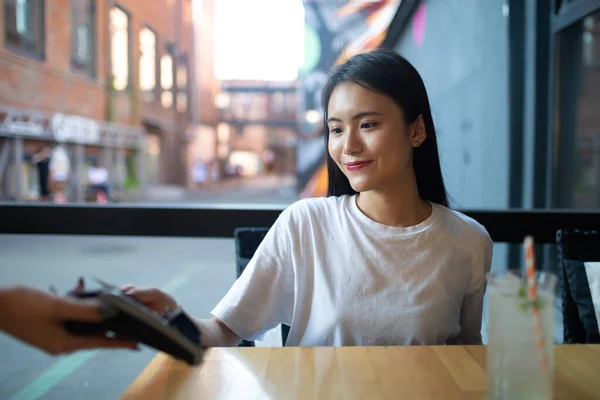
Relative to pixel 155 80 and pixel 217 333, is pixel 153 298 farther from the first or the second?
pixel 155 80

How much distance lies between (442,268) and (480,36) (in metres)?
3.41

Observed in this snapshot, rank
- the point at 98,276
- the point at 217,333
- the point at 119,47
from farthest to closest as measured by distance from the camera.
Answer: the point at 119,47
the point at 98,276
the point at 217,333

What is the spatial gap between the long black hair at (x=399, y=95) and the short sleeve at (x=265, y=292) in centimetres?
21

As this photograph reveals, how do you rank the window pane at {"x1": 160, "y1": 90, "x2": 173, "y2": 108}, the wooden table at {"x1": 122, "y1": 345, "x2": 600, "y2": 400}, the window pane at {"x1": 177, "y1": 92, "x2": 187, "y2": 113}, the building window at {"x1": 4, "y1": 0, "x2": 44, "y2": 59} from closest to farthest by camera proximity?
the wooden table at {"x1": 122, "y1": 345, "x2": 600, "y2": 400} → the building window at {"x1": 4, "y1": 0, "x2": 44, "y2": 59} → the window pane at {"x1": 160, "y1": 90, "x2": 173, "y2": 108} → the window pane at {"x1": 177, "y1": 92, "x2": 187, "y2": 113}

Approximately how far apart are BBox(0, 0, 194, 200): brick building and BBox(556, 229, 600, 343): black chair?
8220 mm

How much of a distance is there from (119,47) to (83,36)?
2.50m

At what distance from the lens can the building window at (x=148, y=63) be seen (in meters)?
14.3

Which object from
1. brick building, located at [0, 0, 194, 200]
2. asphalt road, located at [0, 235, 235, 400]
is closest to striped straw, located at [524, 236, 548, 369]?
asphalt road, located at [0, 235, 235, 400]

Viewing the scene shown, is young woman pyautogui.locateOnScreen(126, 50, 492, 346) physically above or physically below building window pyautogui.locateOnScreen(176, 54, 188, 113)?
below

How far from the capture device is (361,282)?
976mm

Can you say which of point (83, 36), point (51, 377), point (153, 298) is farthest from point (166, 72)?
point (153, 298)

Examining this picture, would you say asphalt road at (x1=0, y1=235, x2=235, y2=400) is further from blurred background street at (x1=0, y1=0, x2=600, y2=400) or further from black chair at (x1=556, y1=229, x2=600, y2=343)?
black chair at (x1=556, y1=229, x2=600, y2=343)

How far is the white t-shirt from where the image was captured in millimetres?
959

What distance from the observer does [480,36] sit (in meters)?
3.89
